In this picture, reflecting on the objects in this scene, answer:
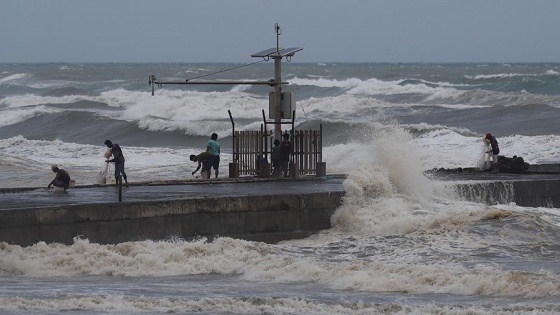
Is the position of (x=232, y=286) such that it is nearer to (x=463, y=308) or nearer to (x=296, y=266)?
(x=296, y=266)

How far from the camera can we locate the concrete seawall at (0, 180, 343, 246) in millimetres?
18031

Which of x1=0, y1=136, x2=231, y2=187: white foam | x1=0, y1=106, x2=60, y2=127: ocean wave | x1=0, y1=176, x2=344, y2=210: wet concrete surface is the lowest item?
x1=0, y1=136, x2=231, y2=187: white foam

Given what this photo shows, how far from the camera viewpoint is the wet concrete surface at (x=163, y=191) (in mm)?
20141

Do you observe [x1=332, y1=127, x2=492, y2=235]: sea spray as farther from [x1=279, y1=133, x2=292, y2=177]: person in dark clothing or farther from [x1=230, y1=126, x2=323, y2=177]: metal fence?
[x1=279, y1=133, x2=292, y2=177]: person in dark clothing

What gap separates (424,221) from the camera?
21250 millimetres

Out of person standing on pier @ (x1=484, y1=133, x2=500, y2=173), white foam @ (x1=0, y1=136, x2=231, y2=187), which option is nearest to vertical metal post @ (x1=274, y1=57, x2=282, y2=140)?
white foam @ (x1=0, y1=136, x2=231, y2=187)

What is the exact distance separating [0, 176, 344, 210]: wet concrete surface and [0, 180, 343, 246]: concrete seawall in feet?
1.45

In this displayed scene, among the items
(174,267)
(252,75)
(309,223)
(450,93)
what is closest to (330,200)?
(309,223)

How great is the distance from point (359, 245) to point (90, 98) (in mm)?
61041

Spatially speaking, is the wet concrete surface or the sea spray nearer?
the wet concrete surface

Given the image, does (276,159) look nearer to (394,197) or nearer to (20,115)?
(394,197)

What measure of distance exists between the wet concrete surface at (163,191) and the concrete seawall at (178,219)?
0.44 metres

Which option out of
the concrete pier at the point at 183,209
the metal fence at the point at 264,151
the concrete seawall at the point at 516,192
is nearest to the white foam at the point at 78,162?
the metal fence at the point at 264,151
